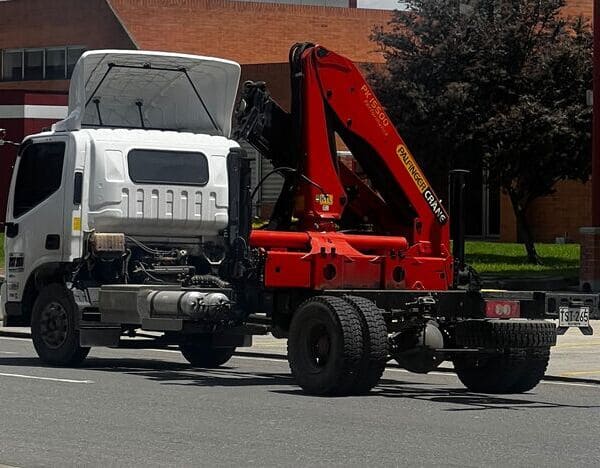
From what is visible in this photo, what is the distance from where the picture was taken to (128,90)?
19.3 meters

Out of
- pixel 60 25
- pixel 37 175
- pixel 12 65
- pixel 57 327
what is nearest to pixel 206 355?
pixel 57 327

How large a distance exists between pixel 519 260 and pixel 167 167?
2717 centimetres

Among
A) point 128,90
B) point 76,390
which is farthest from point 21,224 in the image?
point 76,390

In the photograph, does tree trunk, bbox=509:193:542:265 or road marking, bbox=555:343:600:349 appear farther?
tree trunk, bbox=509:193:542:265

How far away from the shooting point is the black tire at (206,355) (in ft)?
64.0

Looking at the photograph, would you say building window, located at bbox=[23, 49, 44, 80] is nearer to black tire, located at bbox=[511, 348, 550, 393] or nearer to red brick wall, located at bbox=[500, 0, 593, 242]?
red brick wall, located at bbox=[500, 0, 593, 242]

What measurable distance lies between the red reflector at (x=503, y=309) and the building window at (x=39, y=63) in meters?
48.2

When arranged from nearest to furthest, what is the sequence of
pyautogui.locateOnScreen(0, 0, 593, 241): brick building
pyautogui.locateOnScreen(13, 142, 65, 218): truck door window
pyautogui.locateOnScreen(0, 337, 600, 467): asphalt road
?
pyautogui.locateOnScreen(0, 337, 600, 467): asphalt road, pyautogui.locateOnScreen(13, 142, 65, 218): truck door window, pyautogui.locateOnScreen(0, 0, 593, 241): brick building

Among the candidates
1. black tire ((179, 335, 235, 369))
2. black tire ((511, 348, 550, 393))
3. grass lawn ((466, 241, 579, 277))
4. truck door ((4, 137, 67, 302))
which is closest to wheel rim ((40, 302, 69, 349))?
truck door ((4, 137, 67, 302))

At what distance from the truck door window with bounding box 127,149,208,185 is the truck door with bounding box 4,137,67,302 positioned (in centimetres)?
84

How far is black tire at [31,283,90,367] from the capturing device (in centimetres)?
1830

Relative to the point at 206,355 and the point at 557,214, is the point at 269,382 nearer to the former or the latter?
the point at 206,355

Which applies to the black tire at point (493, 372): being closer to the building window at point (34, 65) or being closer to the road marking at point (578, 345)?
the road marking at point (578, 345)

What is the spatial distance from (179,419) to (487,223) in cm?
4544
